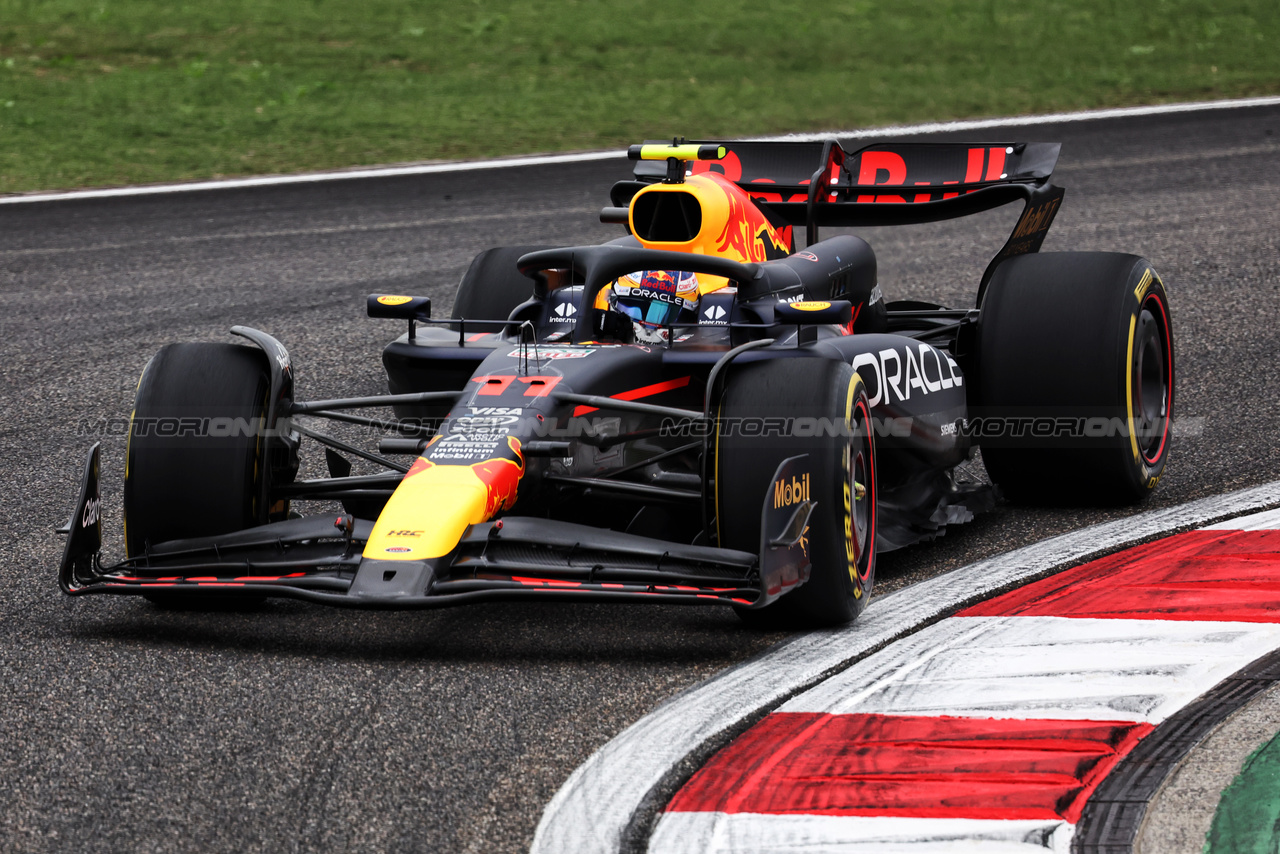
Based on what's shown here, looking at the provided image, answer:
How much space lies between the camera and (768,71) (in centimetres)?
1972

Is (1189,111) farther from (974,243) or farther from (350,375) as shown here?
(350,375)

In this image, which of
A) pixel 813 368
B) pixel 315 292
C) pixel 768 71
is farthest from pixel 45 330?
pixel 768 71

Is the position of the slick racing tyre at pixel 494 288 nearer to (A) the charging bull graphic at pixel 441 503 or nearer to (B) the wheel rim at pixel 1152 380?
(A) the charging bull graphic at pixel 441 503

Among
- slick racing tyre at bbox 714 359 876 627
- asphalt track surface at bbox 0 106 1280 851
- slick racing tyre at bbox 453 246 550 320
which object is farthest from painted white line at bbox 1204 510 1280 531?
slick racing tyre at bbox 453 246 550 320

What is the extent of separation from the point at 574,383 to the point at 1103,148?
38.9 feet

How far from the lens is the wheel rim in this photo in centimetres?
633

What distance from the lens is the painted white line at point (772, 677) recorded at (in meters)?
3.60

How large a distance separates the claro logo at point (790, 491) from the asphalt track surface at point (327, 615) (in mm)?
438

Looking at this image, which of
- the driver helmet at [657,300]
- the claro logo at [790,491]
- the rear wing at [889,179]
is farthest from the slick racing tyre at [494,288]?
the claro logo at [790,491]

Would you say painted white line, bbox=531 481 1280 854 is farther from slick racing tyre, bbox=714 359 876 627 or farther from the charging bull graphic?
the charging bull graphic

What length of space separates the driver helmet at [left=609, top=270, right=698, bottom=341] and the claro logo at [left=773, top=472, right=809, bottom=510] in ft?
4.16

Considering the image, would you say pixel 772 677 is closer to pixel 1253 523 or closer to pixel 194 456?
pixel 194 456

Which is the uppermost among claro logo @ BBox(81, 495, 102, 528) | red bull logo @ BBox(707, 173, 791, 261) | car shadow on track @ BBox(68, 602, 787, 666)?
red bull logo @ BBox(707, 173, 791, 261)

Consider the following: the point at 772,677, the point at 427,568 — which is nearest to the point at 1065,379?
the point at 772,677
